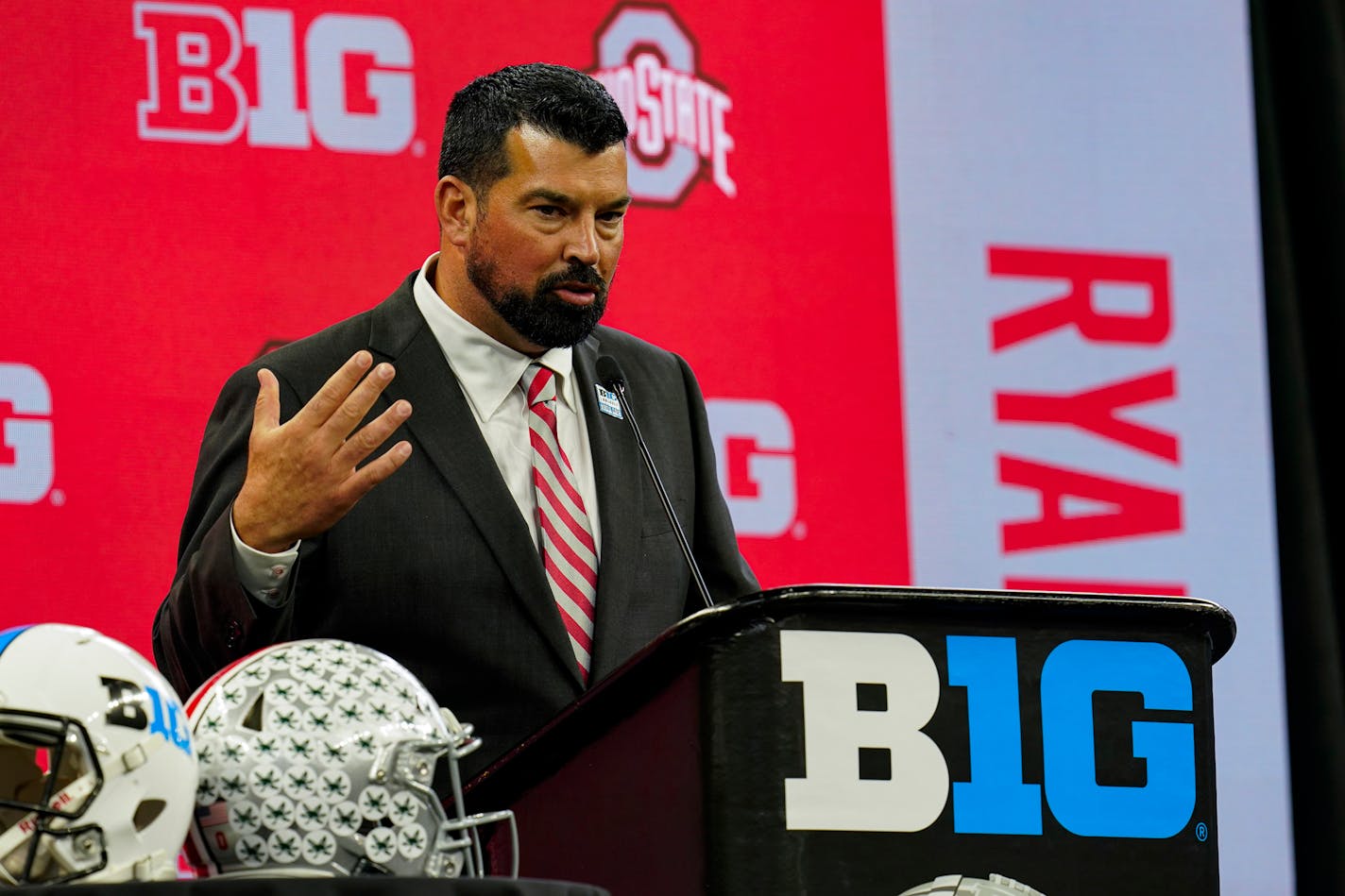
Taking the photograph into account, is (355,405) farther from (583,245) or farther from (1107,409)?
(1107,409)

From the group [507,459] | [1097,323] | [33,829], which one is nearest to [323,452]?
[33,829]

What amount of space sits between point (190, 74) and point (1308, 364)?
253 cm

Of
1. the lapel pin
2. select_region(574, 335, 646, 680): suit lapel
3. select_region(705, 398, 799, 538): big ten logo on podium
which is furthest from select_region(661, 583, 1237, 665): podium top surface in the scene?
select_region(705, 398, 799, 538): big ten logo on podium

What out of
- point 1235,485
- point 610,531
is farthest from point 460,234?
point 1235,485

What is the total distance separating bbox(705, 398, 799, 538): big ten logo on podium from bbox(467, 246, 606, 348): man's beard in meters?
1.01

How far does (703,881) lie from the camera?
1714mm

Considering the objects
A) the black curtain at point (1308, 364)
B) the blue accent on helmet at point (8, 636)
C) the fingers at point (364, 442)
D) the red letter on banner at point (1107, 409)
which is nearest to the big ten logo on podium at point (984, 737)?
the fingers at point (364, 442)

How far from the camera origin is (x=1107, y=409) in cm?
387

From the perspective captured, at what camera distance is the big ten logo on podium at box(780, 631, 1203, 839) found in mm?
1741

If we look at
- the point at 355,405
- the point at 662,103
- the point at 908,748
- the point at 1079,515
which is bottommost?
the point at 908,748

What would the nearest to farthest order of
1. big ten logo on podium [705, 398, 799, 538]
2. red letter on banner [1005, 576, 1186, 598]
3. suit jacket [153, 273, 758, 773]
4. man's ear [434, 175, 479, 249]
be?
suit jacket [153, 273, 758, 773], man's ear [434, 175, 479, 249], big ten logo on podium [705, 398, 799, 538], red letter on banner [1005, 576, 1186, 598]

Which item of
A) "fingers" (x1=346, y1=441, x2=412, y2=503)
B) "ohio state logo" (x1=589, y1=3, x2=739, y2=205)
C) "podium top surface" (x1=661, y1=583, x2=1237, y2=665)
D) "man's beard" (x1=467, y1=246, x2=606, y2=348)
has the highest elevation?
"ohio state logo" (x1=589, y1=3, x2=739, y2=205)

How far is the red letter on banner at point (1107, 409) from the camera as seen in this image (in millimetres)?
3816

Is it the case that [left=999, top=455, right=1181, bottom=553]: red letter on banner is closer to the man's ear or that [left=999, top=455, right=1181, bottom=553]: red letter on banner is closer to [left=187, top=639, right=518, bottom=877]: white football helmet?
the man's ear
